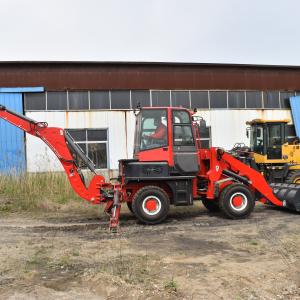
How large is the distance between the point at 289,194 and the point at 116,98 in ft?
45.4

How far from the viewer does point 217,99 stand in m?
25.1

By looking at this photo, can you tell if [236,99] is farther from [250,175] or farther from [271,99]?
[250,175]

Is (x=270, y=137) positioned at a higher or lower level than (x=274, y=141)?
higher

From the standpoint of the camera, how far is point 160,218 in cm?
1038

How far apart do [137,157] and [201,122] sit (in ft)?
5.52

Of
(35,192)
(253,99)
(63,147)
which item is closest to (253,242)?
(63,147)

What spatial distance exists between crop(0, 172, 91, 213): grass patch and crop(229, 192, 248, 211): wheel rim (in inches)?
202

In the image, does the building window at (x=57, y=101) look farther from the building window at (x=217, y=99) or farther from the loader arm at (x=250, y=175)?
the loader arm at (x=250, y=175)

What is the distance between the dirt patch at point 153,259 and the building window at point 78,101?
505 inches

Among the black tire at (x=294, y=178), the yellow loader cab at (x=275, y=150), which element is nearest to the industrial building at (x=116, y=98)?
the yellow loader cab at (x=275, y=150)

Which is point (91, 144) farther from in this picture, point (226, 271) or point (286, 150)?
point (226, 271)

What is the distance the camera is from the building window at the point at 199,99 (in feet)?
81.3

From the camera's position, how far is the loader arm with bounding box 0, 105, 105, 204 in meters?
10.5

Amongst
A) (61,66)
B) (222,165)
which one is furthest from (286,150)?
(61,66)
